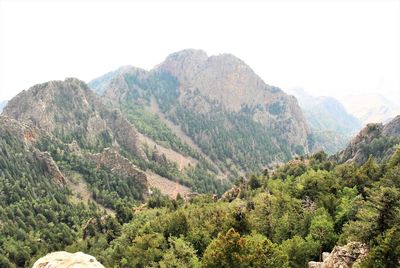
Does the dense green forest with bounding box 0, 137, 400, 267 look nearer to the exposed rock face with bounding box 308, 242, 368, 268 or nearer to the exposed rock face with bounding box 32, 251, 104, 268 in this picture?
the exposed rock face with bounding box 308, 242, 368, 268

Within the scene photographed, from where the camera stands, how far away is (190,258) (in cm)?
8644

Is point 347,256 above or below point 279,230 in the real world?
above

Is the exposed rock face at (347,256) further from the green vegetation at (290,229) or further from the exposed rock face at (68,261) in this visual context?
the exposed rock face at (68,261)

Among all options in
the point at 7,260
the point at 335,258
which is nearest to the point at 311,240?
the point at 335,258

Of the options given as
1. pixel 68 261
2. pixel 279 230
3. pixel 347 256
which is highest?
pixel 68 261

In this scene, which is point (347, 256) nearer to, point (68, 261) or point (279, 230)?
Answer: point (279, 230)

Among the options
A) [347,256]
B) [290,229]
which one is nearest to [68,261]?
[347,256]

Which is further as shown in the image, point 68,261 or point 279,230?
point 279,230

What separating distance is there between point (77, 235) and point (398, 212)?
16072cm

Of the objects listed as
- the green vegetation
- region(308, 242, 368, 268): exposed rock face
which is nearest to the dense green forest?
the green vegetation

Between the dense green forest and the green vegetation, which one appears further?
the dense green forest

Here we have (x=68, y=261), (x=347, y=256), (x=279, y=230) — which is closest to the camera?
(x=68, y=261)

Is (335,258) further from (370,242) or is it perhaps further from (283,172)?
(283,172)

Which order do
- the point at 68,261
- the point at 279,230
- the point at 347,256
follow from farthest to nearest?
the point at 279,230
the point at 347,256
the point at 68,261
